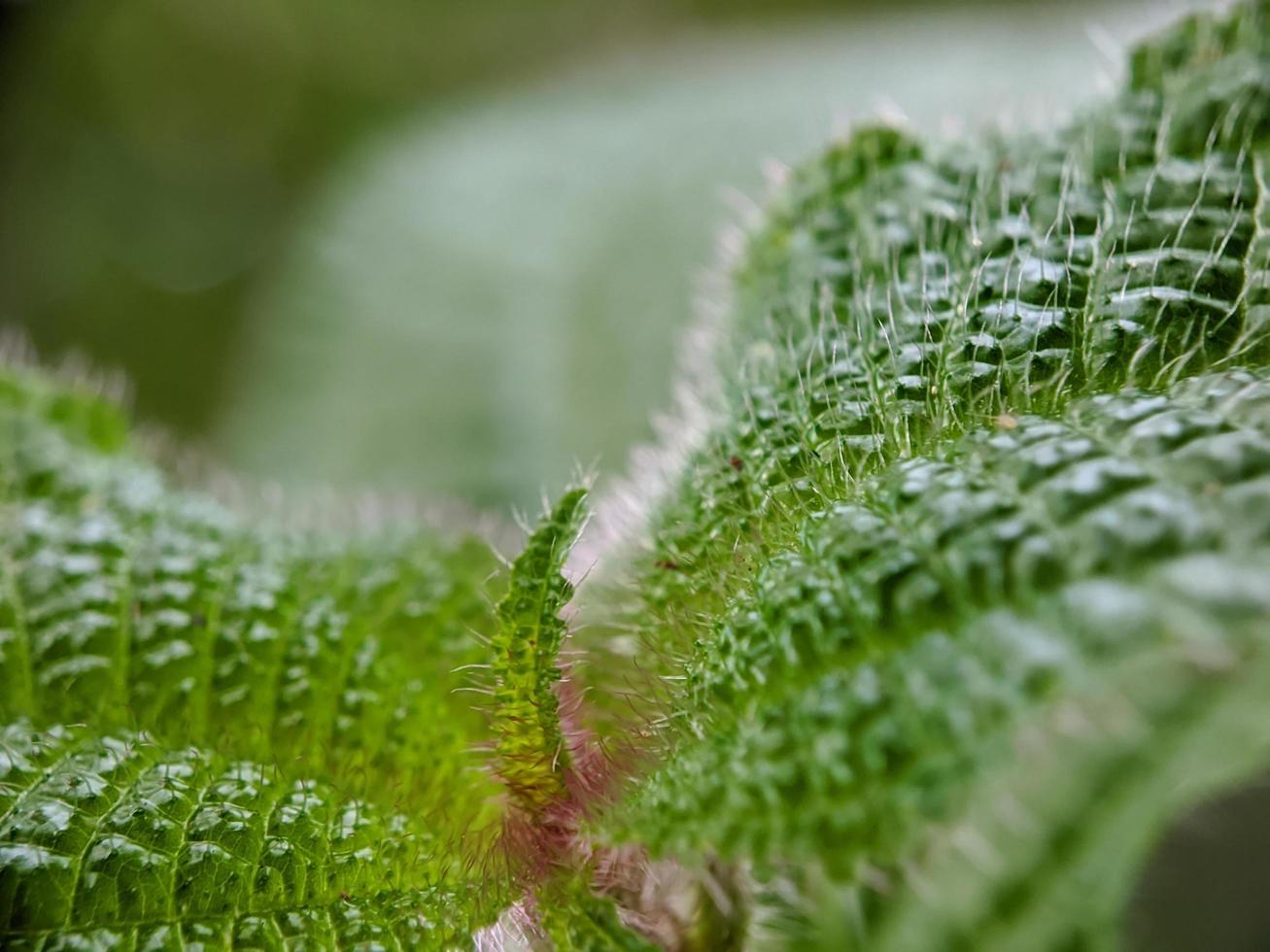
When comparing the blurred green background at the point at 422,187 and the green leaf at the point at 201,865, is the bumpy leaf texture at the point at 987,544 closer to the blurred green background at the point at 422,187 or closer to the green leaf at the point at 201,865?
the green leaf at the point at 201,865

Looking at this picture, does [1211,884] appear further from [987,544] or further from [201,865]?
[201,865]

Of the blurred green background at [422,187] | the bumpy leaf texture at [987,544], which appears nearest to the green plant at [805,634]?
the bumpy leaf texture at [987,544]

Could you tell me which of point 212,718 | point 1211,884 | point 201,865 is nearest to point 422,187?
point 212,718

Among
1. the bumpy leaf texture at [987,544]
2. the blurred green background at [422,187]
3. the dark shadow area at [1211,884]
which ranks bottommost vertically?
the dark shadow area at [1211,884]

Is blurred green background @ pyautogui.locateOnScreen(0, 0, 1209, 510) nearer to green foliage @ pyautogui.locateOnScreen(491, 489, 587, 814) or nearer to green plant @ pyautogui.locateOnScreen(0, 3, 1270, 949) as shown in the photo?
green plant @ pyautogui.locateOnScreen(0, 3, 1270, 949)

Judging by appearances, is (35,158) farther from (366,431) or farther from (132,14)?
(366,431)

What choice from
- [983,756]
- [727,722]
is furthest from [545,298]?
[983,756]

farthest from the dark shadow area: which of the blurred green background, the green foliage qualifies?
the blurred green background
